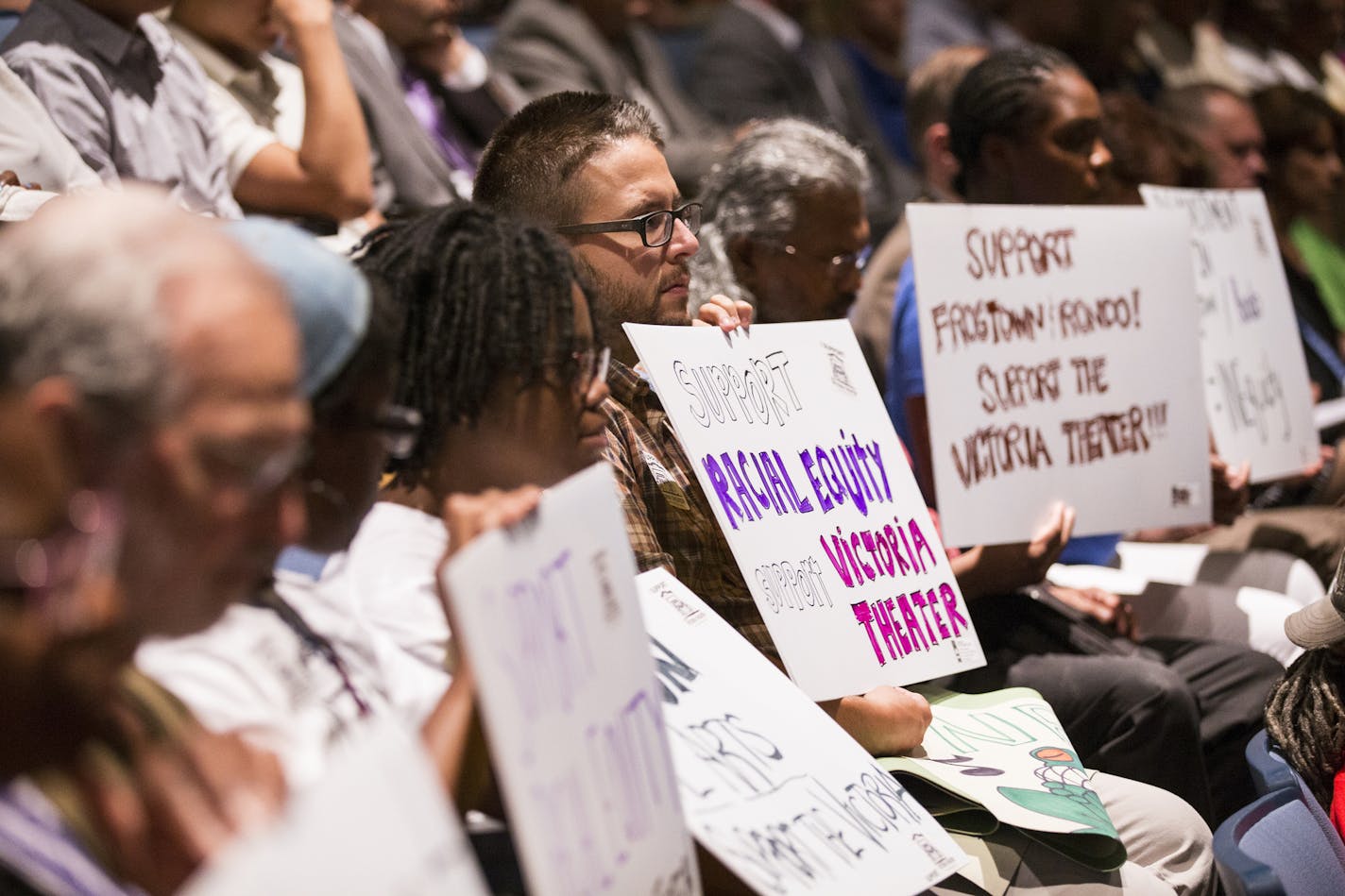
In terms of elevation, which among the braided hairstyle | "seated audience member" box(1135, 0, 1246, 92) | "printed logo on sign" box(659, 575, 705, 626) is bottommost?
"seated audience member" box(1135, 0, 1246, 92)

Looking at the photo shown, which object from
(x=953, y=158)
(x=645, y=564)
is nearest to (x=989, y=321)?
(x=953, y=158)

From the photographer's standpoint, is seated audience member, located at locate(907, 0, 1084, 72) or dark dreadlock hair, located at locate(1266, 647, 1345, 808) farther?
seated audience member, located at locate(907, 0, 1084, 72)

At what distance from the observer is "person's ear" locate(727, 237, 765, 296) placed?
3.65m

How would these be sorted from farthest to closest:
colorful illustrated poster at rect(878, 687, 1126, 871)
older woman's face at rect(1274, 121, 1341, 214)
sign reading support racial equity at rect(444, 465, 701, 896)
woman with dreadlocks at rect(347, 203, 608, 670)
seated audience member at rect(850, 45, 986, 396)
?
older woman's face at rect(1274, 121, 1341, 214), seated audience member at rect(850, 45, 986, 396), colorful illustrated poster at rect(878, 687, 1126, 871), woman with dreadlocks at rect(347, 203, 608, 670), sign reading support racial equity at rect(444, 465, 701, 896)

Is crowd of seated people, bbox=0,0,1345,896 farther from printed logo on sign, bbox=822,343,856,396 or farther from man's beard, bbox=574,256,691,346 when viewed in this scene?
printed logo on sign, bbox=822,343,856,396

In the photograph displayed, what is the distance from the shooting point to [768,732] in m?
2.05

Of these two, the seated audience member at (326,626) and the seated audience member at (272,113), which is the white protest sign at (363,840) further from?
the seated audience member at (272,113)

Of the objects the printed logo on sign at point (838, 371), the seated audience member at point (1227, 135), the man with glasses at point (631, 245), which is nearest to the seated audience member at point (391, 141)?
the man with glasses at point (631, 245)

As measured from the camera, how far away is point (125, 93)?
3059 mm

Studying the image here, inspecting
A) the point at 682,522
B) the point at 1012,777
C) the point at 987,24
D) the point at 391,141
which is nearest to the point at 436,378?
the point at 682,522

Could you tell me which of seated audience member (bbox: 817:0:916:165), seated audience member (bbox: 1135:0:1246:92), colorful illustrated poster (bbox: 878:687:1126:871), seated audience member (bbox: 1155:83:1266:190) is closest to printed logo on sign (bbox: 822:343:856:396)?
colorful illustrated poster (bbox: 878:687:1126:871)

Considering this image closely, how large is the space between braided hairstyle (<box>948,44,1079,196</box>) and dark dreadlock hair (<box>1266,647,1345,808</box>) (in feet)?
6.03

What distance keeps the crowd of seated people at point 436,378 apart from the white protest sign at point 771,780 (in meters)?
0.13

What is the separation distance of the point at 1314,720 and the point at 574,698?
1.39 metres
